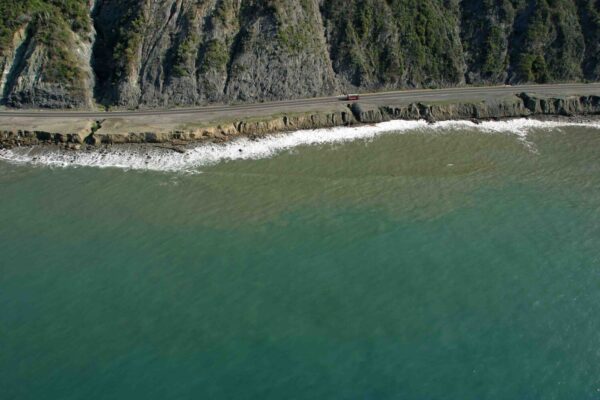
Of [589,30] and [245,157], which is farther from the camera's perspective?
[589,30]

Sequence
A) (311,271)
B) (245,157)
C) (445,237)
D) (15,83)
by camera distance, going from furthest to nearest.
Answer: (15,83), (245,157), (445,237), (311,271)

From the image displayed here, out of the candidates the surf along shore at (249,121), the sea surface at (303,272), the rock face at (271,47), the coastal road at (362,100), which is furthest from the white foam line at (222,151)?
the rock face at (271,47)

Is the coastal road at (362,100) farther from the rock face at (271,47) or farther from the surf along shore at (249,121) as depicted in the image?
the rock face at (271,47)

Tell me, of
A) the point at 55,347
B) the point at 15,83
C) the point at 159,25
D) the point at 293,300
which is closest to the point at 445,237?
the point at 293,300

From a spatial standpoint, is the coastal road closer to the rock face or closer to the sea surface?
the rock face

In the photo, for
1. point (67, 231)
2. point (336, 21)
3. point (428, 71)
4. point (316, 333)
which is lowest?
point (316, 333)

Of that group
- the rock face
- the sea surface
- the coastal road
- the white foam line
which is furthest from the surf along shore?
the rock face

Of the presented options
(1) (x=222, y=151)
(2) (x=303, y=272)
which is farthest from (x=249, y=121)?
(2) (x=303, y=272)

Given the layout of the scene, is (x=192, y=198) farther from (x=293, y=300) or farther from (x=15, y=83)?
(x=15, y=83)
